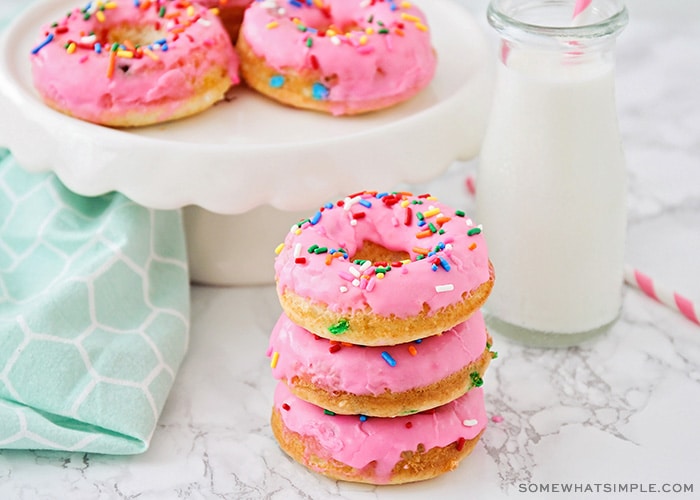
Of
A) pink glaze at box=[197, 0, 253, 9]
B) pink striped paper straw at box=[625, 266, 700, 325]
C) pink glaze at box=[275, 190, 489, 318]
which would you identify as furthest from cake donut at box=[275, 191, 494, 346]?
pink glaze at box=[197, 0, 253, 9]

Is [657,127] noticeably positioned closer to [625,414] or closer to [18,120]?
[625,414]

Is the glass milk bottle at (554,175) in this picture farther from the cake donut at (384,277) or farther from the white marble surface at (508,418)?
the cake donut at (384,277)

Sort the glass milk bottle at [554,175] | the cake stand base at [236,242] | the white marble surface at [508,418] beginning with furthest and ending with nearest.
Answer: the cake stand base at [236,242] < the glass milk bottle at [554,175] < the white marble surface at [508,418]

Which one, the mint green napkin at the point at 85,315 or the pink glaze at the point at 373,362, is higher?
the pink glaze at the point at 373,362

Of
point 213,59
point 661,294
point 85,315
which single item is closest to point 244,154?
point 213,59

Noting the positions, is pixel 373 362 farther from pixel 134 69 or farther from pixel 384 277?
pixel 134 69

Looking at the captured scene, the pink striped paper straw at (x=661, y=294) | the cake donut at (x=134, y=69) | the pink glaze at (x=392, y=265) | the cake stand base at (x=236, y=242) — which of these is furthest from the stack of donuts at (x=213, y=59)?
the pink striped paper straw at (x=661, y=294)

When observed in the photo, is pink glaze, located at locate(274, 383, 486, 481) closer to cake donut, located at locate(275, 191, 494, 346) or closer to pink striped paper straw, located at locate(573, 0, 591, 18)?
cake donut, located at locate(275, 191, 494, 346)
